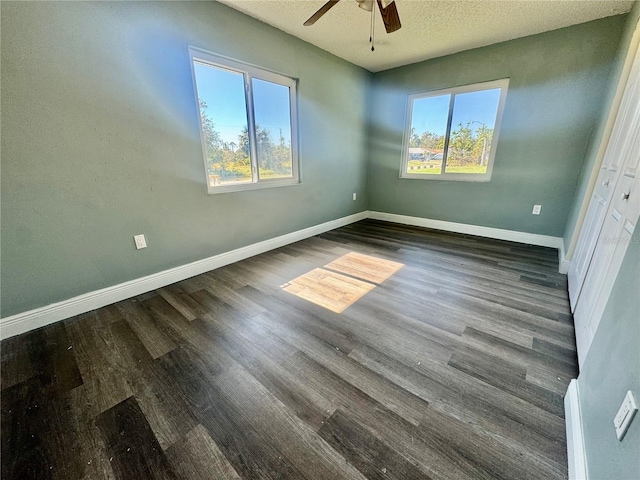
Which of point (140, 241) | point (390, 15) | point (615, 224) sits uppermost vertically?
point (390, 15)

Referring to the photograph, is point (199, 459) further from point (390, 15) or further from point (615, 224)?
point (390, 15)

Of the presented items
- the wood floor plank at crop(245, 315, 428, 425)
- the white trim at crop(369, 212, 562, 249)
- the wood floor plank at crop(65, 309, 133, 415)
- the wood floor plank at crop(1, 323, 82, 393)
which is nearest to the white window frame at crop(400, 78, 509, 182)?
the white trim at crop(369, 212, 562, 249)

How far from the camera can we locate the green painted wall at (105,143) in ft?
5.20

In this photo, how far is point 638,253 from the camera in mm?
875

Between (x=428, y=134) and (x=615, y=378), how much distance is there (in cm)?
383

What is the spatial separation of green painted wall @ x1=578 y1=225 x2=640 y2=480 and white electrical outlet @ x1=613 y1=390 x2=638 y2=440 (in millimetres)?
18

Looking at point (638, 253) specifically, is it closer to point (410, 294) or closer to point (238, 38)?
point (410, 294)

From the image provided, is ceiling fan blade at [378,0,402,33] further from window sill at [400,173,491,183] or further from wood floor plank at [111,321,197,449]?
wood floor plank at [111,321,197,449]

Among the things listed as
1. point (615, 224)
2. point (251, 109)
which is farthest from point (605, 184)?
point (251, 109)

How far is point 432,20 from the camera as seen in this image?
100 inches

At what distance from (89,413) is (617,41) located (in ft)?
16.7

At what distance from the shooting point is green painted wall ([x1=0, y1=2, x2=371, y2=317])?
5.20ft

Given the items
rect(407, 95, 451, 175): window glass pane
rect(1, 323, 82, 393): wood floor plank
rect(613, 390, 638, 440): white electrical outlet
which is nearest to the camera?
rect(613, 390, 638, 440): white electrical outlet

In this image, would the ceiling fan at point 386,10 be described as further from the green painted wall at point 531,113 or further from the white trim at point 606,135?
the green painted wall at point 531,113
